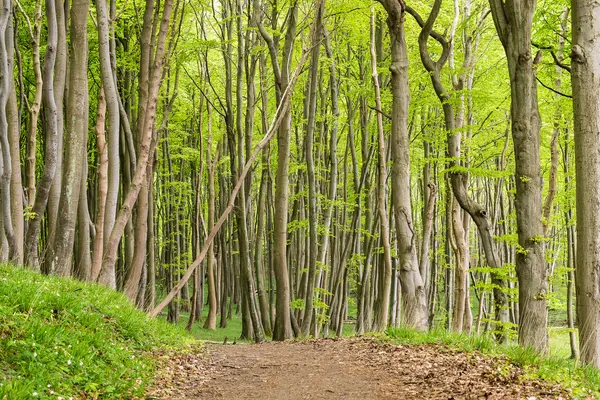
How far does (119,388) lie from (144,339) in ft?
8.66

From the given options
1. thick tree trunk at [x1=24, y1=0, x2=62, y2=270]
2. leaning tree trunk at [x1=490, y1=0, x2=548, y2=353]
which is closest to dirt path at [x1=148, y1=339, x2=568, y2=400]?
leaning tree trunk at [x1=490, y1=0, x2=548, y2=353]

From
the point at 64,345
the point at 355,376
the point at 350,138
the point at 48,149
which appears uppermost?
the point at 350,138

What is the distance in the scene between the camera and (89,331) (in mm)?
5953

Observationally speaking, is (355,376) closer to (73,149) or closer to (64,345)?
(64,345)

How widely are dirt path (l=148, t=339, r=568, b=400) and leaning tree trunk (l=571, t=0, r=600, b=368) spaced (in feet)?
5.52

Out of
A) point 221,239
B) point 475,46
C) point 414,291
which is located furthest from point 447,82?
point 221,239

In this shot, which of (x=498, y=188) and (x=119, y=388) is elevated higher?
(x=498, y=188)

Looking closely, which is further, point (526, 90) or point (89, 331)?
point (526, 90)

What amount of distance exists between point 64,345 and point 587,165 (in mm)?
6790

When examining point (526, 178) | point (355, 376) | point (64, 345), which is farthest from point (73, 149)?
point (526, 178)

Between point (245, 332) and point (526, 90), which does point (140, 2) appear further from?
point (526, 90)

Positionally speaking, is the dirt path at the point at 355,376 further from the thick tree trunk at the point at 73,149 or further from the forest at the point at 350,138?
the thick tree trunk at the point at 73,149

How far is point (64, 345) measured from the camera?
16.6 feet

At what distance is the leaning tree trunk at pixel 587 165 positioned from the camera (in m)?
7.51
